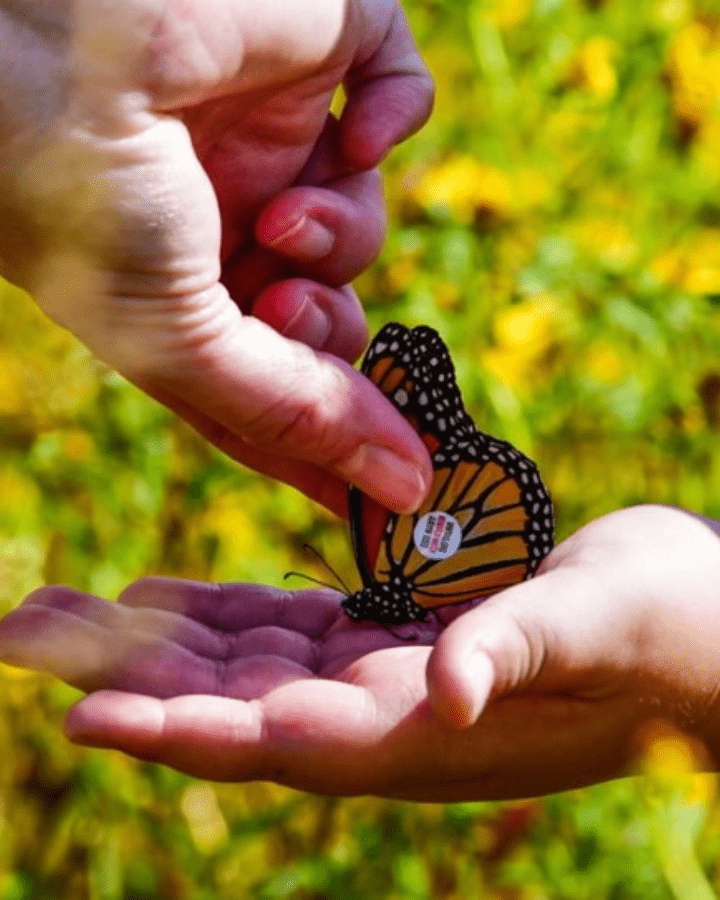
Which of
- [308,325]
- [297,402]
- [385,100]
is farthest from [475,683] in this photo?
[385,100]

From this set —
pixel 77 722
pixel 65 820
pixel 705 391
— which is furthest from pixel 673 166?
pixel 77 722

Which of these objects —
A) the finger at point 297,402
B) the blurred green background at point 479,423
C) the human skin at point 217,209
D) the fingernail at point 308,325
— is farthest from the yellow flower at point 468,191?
the finger at point 297,402

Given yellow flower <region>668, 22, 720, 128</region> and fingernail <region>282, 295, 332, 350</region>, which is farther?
yellow flower <region>668, 22, 720, 128</region>

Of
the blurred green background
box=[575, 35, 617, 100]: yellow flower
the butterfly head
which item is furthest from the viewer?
box=[575, 35, 617, 100]: yellow flower

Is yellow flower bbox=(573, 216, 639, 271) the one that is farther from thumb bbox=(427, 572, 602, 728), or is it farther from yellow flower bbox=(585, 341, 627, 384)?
thumb bbox=(427, 572, 602, 728)

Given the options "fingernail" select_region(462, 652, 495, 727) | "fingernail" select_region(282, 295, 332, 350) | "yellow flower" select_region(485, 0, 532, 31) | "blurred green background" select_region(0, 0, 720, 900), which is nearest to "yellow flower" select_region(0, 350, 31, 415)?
"blurred green background" select_region(0, 0, 720, 900)

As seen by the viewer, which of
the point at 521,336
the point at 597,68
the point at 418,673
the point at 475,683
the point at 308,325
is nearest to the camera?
the point at 475,683

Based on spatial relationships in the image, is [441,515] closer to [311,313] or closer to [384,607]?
[384,607]
